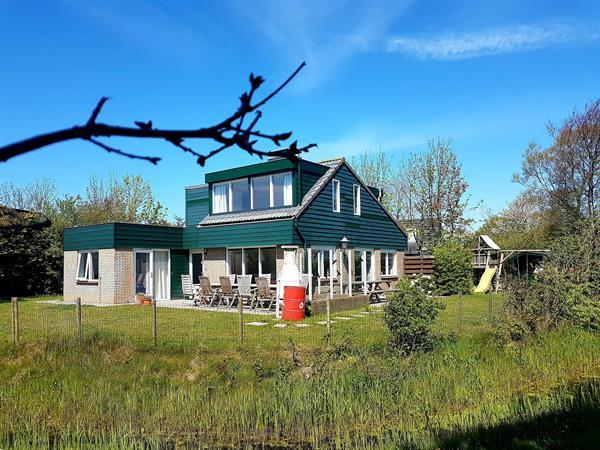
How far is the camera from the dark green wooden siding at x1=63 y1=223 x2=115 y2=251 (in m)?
20.8

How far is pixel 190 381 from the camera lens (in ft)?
26.7

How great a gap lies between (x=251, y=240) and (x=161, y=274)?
5.22m

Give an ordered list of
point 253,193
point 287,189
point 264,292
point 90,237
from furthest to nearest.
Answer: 1. point 90,237
2. point 253,193
3. point 287,189
4. point 264,292

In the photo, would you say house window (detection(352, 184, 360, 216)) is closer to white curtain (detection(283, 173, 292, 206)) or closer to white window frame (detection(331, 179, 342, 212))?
white window frame (detection(331, 179, 342, 212))

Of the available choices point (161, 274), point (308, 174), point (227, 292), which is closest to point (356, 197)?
point (308, 174)

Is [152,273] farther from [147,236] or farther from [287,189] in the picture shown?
[287,189]

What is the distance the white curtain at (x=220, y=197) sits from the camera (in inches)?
890

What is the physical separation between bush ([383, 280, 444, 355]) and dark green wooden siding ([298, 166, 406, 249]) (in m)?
10.1

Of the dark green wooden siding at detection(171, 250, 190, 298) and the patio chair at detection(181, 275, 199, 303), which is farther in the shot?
the dark green wooden siding at detection(171, 250, 190, 298)

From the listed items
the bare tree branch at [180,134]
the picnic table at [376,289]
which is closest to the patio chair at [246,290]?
the picnic table at [376,289]

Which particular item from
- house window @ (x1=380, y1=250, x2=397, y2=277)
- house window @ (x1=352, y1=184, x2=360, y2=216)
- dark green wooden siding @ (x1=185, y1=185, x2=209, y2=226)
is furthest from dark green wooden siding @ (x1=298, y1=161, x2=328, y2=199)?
dark green wooden siding @ (x1=185, y1=185, x2=209, y2=226)

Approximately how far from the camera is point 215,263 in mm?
22031

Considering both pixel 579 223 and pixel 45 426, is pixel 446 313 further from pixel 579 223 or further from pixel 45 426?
pixel 45 426

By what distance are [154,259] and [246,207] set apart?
4.71 m
